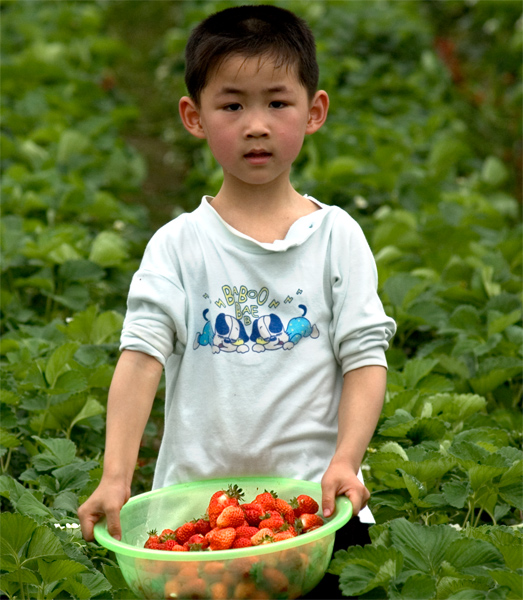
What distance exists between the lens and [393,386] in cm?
262

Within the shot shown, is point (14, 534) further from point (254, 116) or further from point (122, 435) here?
point (254, 116)

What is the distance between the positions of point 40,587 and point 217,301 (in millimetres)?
630

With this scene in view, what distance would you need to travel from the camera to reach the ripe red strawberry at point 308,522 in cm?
171

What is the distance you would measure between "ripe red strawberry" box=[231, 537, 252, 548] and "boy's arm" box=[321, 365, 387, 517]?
17 centimetres

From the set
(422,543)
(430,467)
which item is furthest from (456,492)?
(422,543)

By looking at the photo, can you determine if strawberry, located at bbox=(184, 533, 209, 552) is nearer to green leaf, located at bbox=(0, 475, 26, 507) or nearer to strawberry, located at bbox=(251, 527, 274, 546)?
strawberry, located at bbox=(251, 527, 274, 546)

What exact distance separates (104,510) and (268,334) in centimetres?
45

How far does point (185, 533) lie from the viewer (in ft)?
5.59

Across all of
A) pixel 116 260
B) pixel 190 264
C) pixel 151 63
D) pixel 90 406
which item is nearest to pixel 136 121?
pixel 151 63

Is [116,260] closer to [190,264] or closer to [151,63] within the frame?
[190,264]

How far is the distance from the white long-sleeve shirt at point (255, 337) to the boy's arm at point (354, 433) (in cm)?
4

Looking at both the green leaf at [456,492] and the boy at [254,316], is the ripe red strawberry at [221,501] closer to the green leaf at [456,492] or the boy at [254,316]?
the boy at [254,316]

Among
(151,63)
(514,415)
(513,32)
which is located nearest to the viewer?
(514,415)

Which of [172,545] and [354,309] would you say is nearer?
[172,545]
